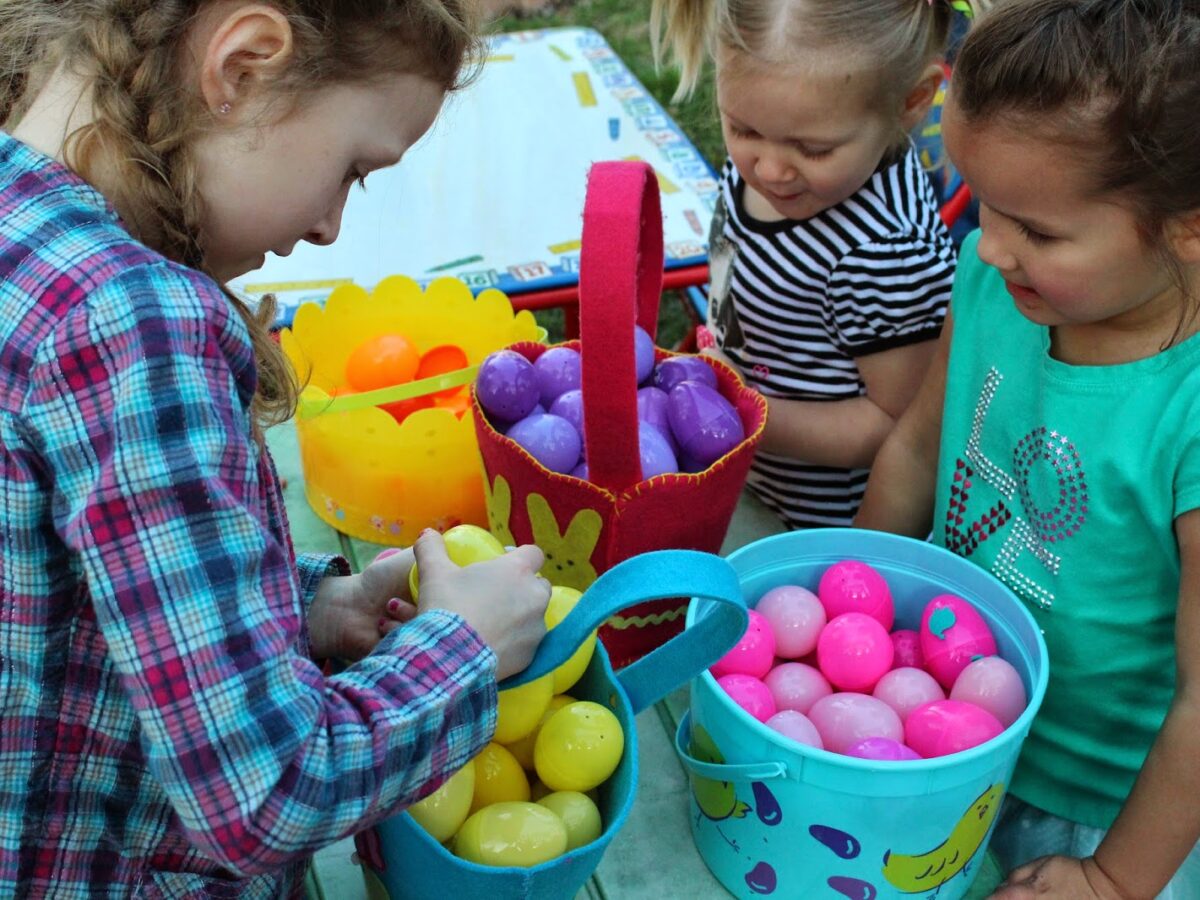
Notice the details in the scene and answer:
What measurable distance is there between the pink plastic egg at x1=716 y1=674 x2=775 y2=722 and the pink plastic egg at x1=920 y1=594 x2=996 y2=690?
156 millimetres

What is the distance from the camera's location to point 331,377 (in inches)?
58.0

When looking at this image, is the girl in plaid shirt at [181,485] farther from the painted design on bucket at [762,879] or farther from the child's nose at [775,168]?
the child's nose at [775,168]

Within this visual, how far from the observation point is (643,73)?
10.9ft

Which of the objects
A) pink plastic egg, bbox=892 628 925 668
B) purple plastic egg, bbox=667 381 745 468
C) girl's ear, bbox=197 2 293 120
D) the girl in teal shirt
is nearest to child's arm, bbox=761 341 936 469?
the girl in teal shirt

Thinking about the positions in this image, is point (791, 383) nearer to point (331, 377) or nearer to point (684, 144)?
point (331, 377)

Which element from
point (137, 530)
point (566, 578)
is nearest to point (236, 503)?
point (137, 530)

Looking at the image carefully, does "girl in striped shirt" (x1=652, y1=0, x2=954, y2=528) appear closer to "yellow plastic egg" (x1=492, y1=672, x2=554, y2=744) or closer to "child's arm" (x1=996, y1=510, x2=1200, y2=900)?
"child's arm" (x1=996, y1=510, x2=1200, y2=900)

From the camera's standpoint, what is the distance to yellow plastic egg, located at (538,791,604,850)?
832 millimetres

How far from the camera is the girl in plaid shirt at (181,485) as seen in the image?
61 centimetres

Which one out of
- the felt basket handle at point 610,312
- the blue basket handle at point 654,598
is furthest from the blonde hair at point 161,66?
the blue basket handle at point 654,598

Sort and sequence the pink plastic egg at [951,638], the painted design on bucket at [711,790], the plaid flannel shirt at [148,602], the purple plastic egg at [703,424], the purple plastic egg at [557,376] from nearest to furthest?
1. the plaid flannel shirt at [148,602]
2. the painted design on bucket at [711,790]
3. the pink plastic egg at [951,638]
4. the purple plastic egg at [703,424]
5. the purple plastic egg at [557,376]

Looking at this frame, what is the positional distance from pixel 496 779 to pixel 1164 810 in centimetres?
51

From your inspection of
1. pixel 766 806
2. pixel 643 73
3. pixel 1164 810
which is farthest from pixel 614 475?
pixel 643 73

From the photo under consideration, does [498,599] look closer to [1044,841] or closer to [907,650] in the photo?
[907,650]
